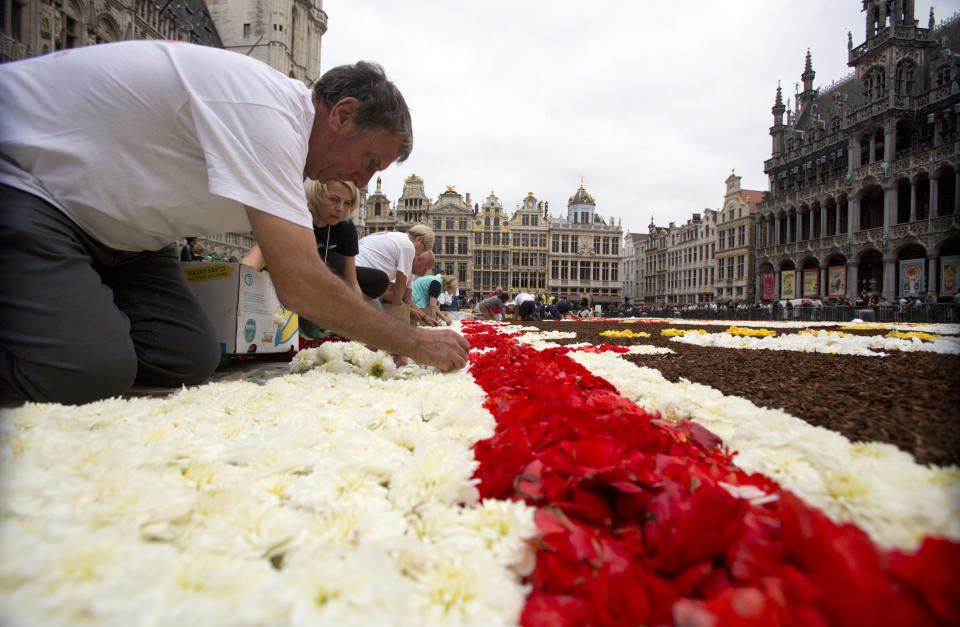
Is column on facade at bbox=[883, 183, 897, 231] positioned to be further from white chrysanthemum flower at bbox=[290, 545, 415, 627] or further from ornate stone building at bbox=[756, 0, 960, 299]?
white chrysanthemum flower at bbox=[290, 545, 415, 627]

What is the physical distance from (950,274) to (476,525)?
1887 cm

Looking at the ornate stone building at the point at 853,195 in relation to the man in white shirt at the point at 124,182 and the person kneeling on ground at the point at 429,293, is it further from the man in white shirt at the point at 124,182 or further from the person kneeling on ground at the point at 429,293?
the man in white shirt at the point at 124,182

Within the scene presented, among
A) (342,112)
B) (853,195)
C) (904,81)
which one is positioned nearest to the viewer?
(342,112)

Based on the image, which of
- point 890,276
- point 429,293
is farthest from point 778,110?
point 429,293

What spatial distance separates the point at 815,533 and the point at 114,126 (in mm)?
2294

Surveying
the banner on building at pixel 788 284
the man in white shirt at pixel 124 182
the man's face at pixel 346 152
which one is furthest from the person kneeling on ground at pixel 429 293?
the banner on building at pixel 788 284

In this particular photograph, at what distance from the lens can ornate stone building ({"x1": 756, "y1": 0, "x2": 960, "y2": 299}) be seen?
18.0 meters

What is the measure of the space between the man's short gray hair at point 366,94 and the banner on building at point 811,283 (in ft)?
115

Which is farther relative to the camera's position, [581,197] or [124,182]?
[581,197]

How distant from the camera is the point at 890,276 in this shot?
922 inches

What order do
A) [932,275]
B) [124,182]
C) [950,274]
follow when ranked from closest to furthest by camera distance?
1. [124,182]
2. [950,274]
3. [932,275]

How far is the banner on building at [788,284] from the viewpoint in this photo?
31422 mm

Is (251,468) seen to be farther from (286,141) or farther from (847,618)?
(286,141)

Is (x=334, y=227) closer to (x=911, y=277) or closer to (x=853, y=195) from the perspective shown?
(x=911, y=277)
